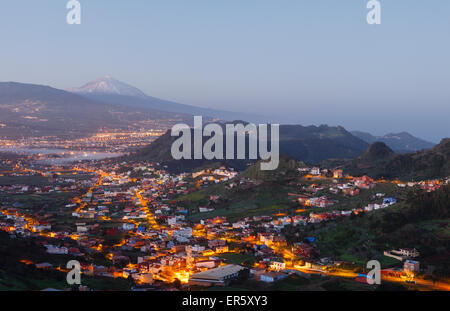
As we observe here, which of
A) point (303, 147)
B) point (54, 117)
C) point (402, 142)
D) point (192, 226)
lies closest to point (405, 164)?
point (192, 226)

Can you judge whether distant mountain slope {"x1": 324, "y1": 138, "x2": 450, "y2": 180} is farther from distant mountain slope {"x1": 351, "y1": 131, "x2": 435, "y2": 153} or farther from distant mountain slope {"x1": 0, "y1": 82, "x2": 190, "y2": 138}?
distant mountain slope {"x1": 0, "y1": 82, "x2": 190, "y2": 138}

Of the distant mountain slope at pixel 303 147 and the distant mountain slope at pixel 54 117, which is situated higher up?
the distant mountain slope at pixel 54 117

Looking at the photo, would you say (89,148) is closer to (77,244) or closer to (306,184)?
(306,184)

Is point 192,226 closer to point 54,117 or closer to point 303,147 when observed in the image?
point 303,147

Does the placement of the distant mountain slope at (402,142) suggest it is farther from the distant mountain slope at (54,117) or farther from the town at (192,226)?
the town at (192,226)

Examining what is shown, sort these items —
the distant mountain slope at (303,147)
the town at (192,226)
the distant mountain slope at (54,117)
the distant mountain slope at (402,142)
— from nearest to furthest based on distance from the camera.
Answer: the town at (192,226) → the distant mountain slope at (303,147) → the distant mountain slope at (54,117) → the distant mountain slope at (402,142)

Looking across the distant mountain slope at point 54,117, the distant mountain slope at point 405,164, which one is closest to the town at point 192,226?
the distant mountain slope at point 405,164

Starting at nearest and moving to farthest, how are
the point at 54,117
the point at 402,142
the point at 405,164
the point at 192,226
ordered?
the point at 192,226 < the point at 405,164 < the point at 402,142 < the point at 54,117
